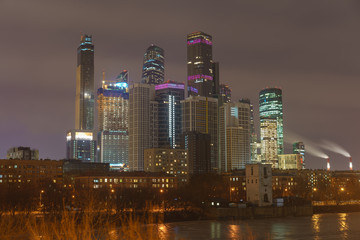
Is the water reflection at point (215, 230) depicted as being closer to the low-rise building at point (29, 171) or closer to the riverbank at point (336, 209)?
the riverbank at point (336, 209)

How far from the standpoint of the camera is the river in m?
70.8

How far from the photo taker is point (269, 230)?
80000 mm

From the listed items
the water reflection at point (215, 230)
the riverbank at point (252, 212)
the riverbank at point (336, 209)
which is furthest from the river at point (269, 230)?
the riverbank at point (336, 209)

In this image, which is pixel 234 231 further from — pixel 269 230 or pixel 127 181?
pixel 127 181

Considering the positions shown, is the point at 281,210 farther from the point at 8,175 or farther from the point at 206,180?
the point at 8,175

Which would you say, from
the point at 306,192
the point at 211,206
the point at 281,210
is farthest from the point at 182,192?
the point at 306,192

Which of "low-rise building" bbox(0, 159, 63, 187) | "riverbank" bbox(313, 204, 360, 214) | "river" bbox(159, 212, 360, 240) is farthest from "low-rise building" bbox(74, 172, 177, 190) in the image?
"river" bbox(159, 212, 360, 240)

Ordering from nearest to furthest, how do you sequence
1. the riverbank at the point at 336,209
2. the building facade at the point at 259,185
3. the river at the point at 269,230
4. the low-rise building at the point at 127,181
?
1. the river at the point at 269,230
2. the building facade at the point at 259,185
3. the riverbank at the point at 336,209
4. the low-rise building at the point at 127,181

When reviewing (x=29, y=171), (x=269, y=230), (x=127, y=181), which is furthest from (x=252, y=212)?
(x=29, y=171)

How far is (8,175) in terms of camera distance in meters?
164

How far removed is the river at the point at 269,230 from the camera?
7075cm

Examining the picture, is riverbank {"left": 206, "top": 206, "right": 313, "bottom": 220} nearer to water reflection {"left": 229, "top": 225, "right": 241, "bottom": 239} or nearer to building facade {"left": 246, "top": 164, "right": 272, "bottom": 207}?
building facade {"left": 246, "top": 164, "right": 272, "bottom": 207}

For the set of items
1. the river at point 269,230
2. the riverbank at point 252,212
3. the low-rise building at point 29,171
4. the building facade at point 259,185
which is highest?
the low-rise building at point 29,171

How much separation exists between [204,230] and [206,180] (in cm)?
9304
